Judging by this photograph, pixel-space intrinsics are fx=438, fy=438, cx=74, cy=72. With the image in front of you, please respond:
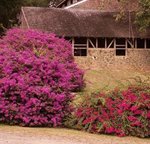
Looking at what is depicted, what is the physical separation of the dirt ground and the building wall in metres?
22.0

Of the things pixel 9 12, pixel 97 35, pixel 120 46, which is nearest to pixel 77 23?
pixel 97 35

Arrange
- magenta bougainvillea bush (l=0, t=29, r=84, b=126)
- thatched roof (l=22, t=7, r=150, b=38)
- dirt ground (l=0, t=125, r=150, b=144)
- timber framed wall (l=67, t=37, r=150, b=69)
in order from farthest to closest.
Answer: timber framed wall (l=67, t=37, r=150, b=69)
thatched roof (l=22, t=7, r=150, b=38)
magenta bougainvillea bush (l=0, t=29, r=84, b=126)
dirt ground (l=0, t=125, r=150, b=144)

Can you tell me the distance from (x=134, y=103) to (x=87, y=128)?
5.09 ft

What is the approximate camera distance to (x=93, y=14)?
36.8 m

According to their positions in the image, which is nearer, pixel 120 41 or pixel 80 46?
pixel 80 46

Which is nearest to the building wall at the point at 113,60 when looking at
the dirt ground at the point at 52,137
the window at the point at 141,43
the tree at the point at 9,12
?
the window at the point at 141,43

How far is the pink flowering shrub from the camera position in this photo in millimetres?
12492

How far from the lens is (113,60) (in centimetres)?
3541

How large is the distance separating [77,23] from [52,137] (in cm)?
2433

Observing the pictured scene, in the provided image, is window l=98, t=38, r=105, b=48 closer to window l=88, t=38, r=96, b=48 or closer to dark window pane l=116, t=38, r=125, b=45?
window l=88, t=38, r=96, b=48

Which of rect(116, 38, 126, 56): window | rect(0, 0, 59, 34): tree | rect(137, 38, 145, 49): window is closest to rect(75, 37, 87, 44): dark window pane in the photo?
rect(116, 38, 126, 56): window

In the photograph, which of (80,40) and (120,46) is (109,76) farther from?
(80,40)

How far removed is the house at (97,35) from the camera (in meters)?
34.3

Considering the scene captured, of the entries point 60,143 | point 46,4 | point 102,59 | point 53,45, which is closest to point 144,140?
point 60,143
